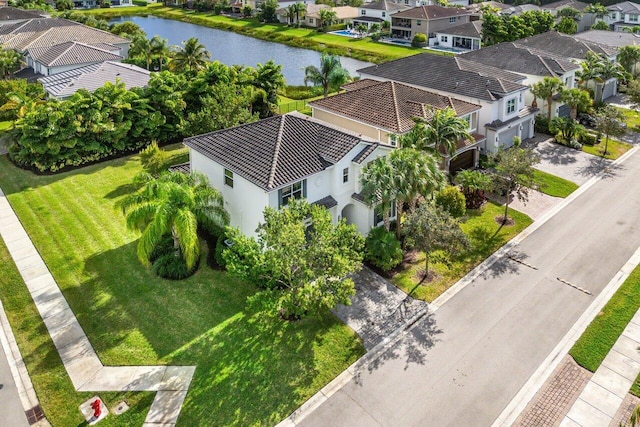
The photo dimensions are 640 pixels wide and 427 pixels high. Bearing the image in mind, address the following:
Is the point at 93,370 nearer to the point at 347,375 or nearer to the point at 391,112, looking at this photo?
the point at 347,375

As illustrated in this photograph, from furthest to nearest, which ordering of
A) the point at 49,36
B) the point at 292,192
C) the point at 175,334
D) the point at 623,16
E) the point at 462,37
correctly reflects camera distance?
the point at 623,16, the point at 462,37, the point at 49,36, the point at 292,192, the point at 175,334

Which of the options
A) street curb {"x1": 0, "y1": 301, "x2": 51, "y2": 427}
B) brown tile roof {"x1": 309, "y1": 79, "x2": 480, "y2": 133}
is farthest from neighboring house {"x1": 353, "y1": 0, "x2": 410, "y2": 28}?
street curb {"x1": 0, "y1": 301, "x2": 51, "y2": 427}

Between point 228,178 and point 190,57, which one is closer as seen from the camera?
point 228,178

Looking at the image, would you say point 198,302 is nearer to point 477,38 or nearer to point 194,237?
point 194,237

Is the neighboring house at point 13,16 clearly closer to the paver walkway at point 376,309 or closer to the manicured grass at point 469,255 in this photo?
the manicured grass at point 469,255

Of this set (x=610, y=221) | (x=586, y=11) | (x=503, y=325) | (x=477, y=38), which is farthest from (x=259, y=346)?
(x=586, y=11)

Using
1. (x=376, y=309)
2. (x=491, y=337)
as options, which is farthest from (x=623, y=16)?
(x=376, y=309)

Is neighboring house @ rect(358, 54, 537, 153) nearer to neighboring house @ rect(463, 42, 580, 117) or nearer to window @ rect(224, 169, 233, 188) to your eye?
neighboring house @ rect(463, 42, 580, 117)
